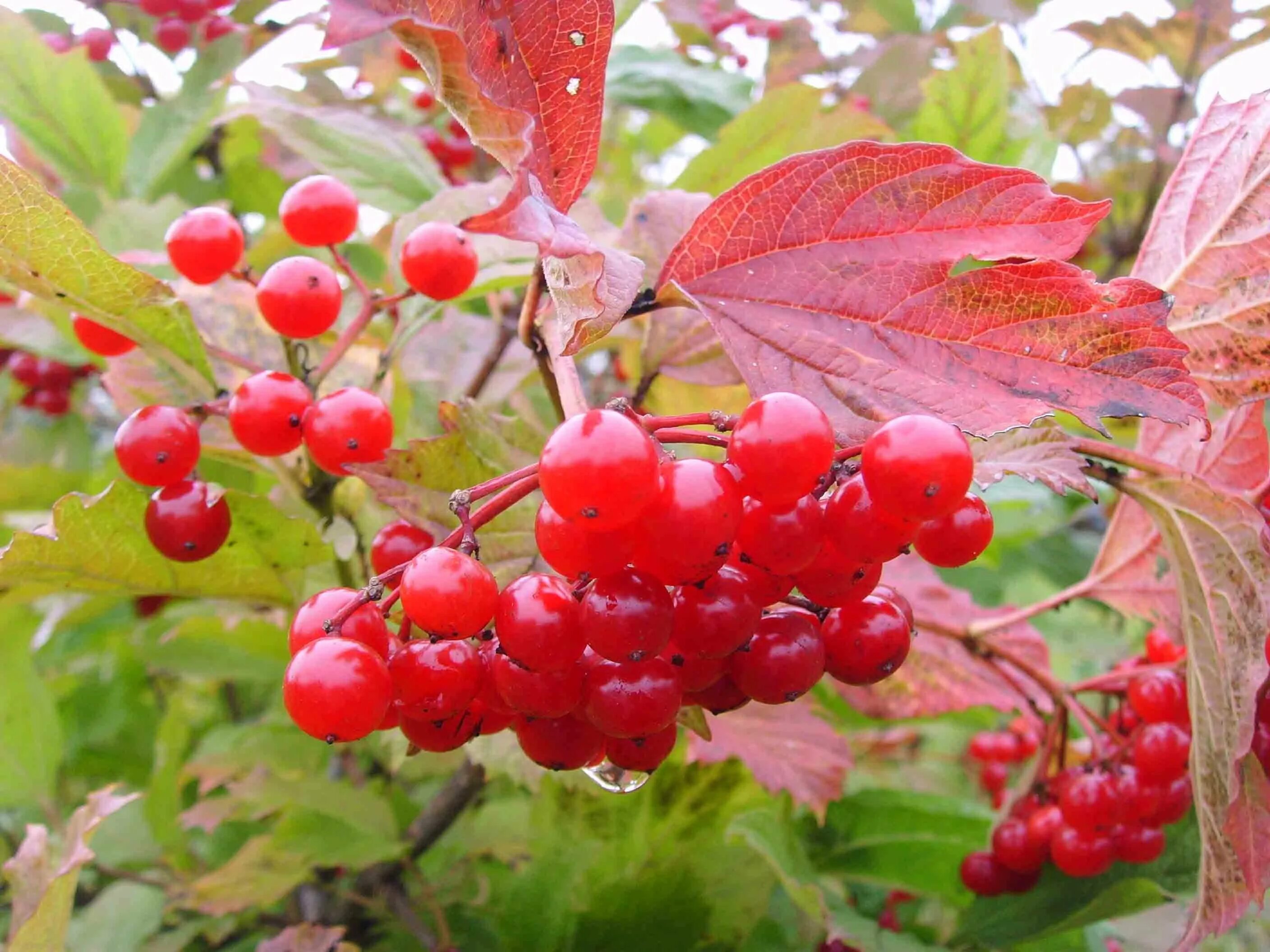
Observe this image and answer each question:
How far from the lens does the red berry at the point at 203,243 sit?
1.22 m

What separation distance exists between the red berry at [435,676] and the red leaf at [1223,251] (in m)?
0.82

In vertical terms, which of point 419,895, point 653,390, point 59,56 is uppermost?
point 59,56

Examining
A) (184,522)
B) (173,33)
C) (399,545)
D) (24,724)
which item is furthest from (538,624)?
(173,33)

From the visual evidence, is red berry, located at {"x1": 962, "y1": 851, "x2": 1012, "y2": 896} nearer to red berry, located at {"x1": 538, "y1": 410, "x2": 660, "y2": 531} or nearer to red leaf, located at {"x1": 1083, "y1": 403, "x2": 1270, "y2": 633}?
red leaf, located at {"x1": 1083, "y1": 403, "x2": 1270, "y2": 633}

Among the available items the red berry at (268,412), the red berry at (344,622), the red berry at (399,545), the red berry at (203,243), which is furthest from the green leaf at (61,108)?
the red berry at (344,622)

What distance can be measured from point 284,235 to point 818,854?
1.55m

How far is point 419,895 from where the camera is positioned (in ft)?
5.91

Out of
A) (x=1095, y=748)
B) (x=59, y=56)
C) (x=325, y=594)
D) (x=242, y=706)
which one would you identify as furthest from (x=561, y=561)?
(x=242, y=706)

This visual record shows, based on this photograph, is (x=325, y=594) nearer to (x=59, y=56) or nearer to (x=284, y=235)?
(x=284, y=235)

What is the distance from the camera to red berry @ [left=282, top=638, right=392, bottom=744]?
75cm

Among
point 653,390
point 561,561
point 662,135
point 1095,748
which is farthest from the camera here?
point 662,135

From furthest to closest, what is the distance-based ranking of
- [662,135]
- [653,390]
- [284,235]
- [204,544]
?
[662,135], [284,235], [653,390], [204,544]

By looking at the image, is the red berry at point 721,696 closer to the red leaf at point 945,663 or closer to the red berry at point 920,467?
the red berry at point 920,467

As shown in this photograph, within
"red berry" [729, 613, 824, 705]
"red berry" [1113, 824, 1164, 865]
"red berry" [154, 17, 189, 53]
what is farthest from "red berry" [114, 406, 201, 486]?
"red berry" [154, 17, 189, 53]
